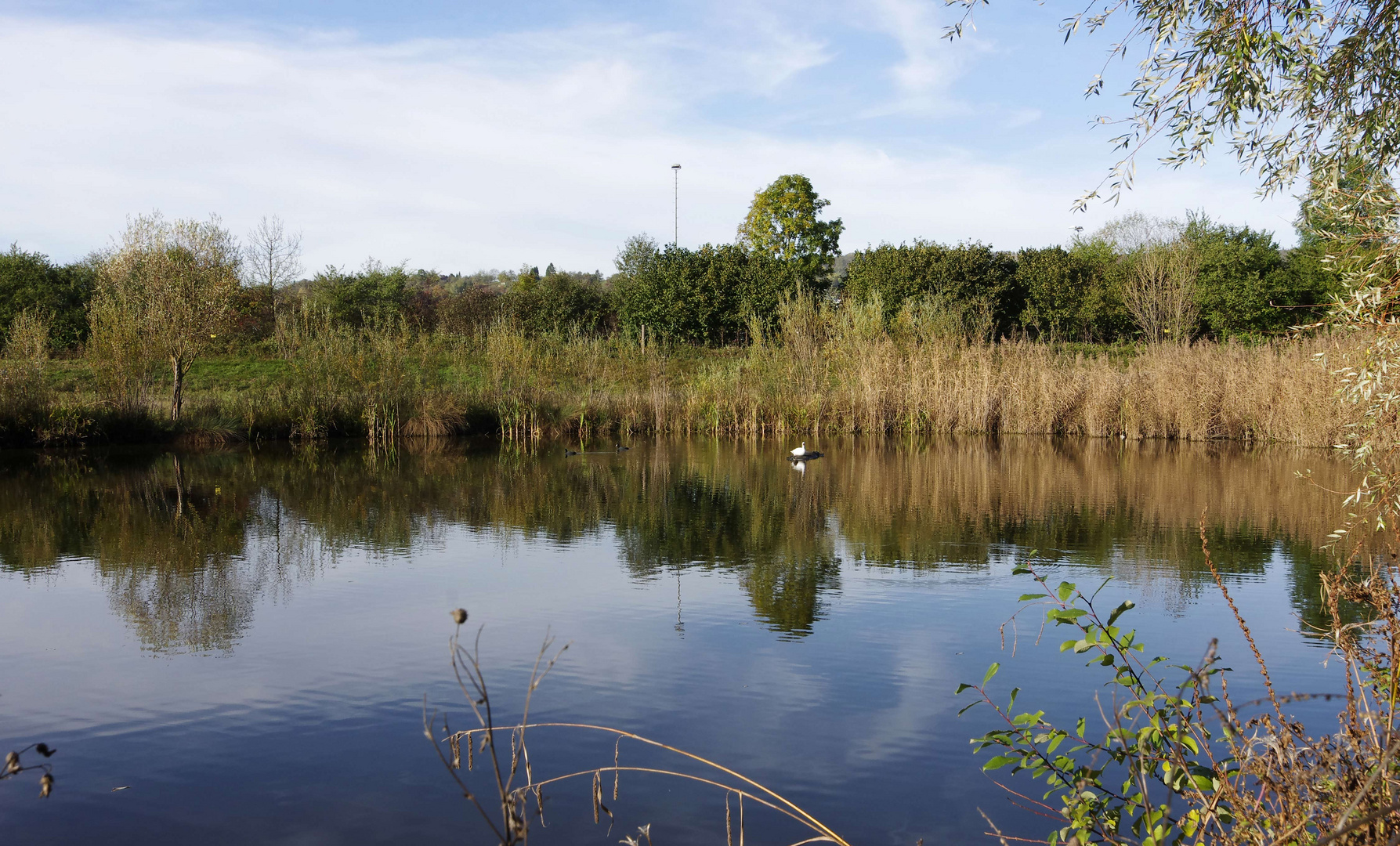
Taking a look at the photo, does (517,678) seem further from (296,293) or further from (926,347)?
(296,293)

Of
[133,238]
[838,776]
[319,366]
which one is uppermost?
[133,238]

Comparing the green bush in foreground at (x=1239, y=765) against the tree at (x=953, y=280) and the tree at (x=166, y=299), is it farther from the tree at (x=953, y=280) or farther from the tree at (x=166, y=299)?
the tree at (x=953, y=280)

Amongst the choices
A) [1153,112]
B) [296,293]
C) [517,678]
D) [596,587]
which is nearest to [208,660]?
[517,678]

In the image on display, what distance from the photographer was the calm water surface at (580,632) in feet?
12.0

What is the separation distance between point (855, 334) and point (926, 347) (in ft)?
5.32

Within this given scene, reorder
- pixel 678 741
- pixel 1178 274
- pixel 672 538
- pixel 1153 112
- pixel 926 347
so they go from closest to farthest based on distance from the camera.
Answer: pixel 678 741 → pixel 1153 112 → pixel 672 538 → pixel 926 347 → pixel 1178 274

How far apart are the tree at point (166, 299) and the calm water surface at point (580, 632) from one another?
6.42 meters

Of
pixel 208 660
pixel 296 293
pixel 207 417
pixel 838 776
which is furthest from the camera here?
pixel 296 293

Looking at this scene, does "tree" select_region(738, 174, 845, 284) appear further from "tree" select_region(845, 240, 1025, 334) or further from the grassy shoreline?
the grassy shoreline

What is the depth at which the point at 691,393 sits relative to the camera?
22.8 meters

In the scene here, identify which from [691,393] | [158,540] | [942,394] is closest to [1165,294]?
[942,394]

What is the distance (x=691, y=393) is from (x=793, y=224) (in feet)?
69.8

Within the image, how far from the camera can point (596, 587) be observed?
7090 mm

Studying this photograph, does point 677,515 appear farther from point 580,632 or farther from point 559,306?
point 559,306
